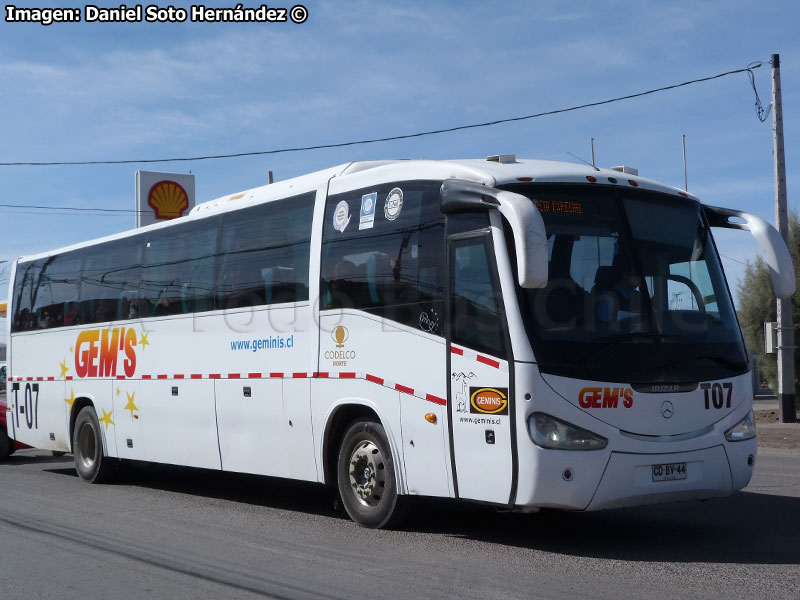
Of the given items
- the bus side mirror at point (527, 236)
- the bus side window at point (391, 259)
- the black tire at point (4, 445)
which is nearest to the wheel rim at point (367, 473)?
the bus side window at point (391, 259)

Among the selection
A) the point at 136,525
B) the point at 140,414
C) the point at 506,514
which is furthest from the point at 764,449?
the point at 136,525

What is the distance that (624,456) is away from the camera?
798 centimetres

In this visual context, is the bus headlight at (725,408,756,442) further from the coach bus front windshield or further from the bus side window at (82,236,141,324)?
the bus side window at (82,236,141,324)

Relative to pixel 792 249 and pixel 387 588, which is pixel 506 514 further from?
pixel 792 249

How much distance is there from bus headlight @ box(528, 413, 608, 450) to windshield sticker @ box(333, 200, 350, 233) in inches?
126

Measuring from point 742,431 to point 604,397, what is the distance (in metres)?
1.56

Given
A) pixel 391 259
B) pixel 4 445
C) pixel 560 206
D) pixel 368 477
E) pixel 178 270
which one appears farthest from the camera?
pixel 4 445

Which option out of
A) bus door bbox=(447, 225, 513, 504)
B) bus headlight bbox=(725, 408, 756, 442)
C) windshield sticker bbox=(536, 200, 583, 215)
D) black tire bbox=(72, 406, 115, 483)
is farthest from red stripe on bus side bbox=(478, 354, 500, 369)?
black tire bbox=(72, 406, 115, 483)

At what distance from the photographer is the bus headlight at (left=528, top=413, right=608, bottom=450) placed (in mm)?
7832

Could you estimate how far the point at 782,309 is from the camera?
23328mm

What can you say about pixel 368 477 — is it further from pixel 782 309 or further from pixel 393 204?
pixel 782 309

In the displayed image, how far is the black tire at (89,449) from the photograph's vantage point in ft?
48.6

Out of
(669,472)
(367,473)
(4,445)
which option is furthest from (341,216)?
(4,445)

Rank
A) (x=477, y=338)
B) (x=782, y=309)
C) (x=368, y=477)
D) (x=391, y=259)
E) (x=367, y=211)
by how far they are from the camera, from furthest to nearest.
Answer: (x=782, y=309)
(x=367, y=211)
(x=368, y=477)
(x=391, y=259)
(x=477, y=338)
